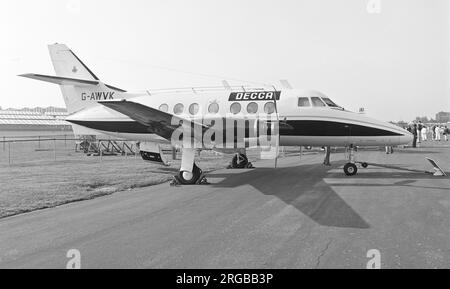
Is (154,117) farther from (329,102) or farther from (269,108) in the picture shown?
(329,102)

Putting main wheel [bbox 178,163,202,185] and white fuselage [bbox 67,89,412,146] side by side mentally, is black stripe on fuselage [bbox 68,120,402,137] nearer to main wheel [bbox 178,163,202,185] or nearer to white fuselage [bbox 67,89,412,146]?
white fuselage [bbox 67,89,412,146]

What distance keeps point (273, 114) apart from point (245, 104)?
1323 millimetres

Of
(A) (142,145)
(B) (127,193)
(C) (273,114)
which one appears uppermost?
(C) (273,114)

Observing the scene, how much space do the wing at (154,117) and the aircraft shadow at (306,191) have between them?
101 inches

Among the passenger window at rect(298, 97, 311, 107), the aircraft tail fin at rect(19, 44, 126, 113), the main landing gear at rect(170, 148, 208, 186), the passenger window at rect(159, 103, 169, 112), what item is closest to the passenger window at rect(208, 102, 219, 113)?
the passenger window at rect(159, 103, 169, 112)

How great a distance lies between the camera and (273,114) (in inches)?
626

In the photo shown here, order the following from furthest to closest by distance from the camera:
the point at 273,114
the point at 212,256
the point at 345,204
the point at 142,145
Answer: the point at 142,145, the point at 273,114, the point at 345,204, the point at 212,256

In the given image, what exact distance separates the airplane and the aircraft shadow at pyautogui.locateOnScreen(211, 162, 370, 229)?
3.70 feet

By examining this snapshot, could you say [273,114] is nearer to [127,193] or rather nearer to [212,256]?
[127,193]

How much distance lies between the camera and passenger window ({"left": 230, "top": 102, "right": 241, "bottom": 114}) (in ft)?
54.1

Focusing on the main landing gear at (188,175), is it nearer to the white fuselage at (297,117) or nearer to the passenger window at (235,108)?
the white fuselage at (297,117)

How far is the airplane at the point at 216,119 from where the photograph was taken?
13969 mm
